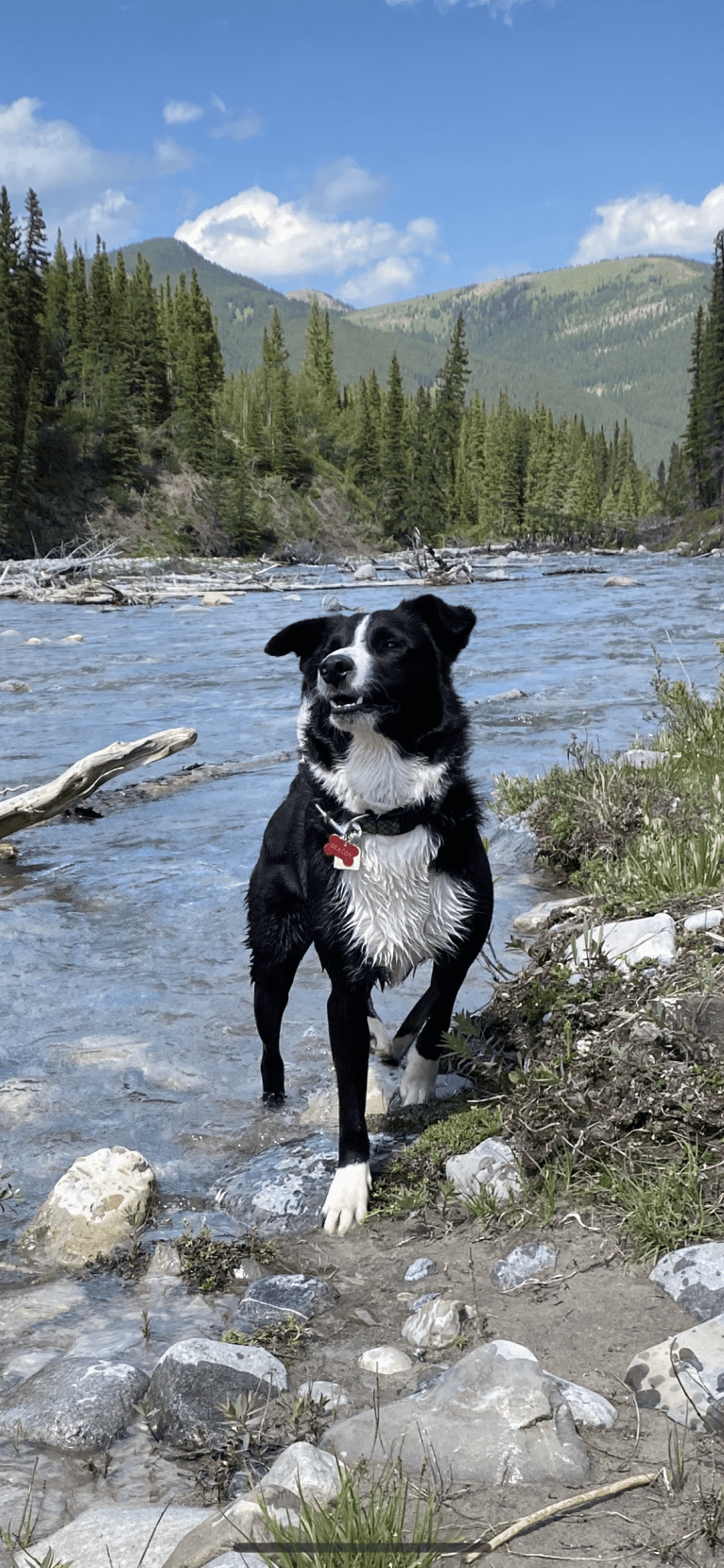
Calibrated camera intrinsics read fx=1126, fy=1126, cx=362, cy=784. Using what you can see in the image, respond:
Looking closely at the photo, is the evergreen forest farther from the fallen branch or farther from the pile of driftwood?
the fallen branch

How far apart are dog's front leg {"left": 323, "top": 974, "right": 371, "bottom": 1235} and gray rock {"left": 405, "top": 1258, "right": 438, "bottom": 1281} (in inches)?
15.5

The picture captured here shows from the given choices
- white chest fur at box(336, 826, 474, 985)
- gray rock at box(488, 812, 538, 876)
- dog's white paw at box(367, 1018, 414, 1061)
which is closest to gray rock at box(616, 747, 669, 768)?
gray rock at box(488, 812, 538, 876)

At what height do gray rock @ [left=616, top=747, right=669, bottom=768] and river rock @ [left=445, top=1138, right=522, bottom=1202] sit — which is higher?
gray rock @ [left=616, top=747, right=669, bottom=768]

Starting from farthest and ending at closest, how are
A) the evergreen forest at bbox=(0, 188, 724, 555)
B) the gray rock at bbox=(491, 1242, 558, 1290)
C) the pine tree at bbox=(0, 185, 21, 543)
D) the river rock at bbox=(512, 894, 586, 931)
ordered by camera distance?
1. the evergreen forest at bbox=(0, 188, 724, 555)
2. the pine tree at bbox=(0, 185, 21, 543)
3. the river rock at bbox=(512, 894, 586, 931)
4. the gray rock at bbox=(491, 1242, 558, 1290)

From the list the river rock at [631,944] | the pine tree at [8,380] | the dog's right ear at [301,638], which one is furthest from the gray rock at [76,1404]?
the pine tree at [8,380]

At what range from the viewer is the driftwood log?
704 cm

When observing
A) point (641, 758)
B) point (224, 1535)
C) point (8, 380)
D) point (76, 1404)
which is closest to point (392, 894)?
point (76, 1404)

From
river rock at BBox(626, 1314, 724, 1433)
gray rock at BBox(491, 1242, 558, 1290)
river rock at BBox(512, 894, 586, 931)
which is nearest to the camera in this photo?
river rock at BBox(626, 1314, 724, 1433)

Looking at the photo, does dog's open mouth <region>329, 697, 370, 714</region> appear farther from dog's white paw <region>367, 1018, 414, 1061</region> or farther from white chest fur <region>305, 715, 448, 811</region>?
dog's white paw <region>367, 1018, 414, 1061</region>

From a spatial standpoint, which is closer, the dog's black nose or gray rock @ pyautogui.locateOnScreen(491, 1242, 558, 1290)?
gray rock @ pyautogui.locateOnScreen(491, 1242, 558, 1290)

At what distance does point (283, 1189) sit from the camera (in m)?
3.72

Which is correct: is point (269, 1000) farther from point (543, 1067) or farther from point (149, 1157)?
point (543, 1067)

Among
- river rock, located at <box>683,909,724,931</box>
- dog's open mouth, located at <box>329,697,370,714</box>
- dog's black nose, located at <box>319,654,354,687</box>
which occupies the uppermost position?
dog's black nose, located at <box>319,654,354,687</box>

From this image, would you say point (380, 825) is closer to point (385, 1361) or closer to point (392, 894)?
point (392, 894)
